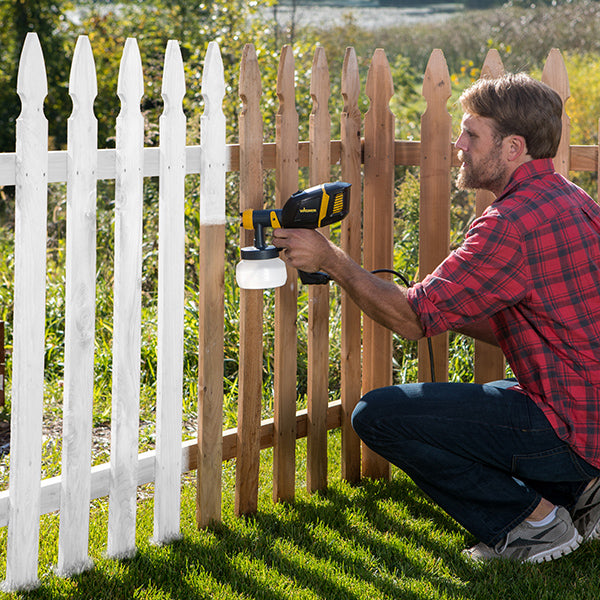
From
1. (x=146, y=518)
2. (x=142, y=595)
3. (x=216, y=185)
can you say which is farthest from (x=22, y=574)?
(x=216, y=185)

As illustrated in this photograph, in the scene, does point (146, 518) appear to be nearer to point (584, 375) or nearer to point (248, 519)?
point (248, 519)

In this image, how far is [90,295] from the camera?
267 centimetres

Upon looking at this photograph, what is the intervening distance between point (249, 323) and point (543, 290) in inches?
41.3

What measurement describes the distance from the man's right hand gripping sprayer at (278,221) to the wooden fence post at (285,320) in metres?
0.29

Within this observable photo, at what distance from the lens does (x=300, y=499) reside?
3.42 metres

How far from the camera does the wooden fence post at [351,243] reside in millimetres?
3400

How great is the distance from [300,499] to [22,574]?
1141 mm

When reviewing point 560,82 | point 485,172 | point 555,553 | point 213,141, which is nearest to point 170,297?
point 213,141

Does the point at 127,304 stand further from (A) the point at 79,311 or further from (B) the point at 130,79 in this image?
(B) the point at 130,79

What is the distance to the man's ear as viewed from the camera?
2.83 metres

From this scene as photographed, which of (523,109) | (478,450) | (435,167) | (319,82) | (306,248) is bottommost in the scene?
(478,450)

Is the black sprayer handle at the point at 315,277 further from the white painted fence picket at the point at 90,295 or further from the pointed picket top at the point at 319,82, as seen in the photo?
the pointed picket top at the point at 319,82

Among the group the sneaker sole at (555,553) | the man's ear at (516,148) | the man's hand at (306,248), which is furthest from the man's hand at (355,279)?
the sneaker sole at (555,553)

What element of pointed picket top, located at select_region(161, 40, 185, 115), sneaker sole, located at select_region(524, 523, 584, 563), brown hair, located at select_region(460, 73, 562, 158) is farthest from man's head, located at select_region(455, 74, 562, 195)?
sneaker sole, located at select_region(524, 523, 584, 563)
